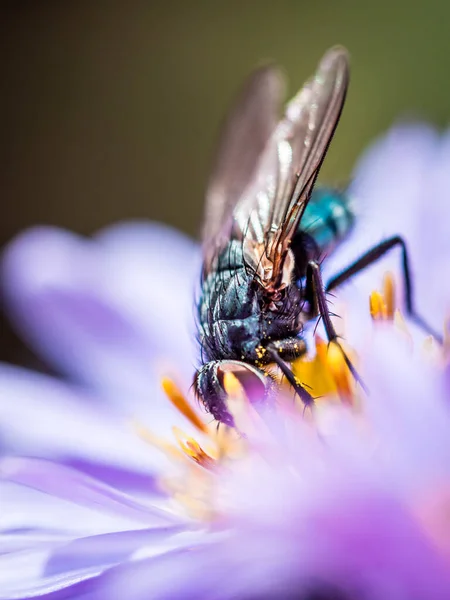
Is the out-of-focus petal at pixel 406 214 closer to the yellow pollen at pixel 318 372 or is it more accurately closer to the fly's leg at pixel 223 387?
the yellow pollen at pixel 318 372

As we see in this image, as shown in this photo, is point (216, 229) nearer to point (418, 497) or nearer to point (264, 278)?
point (264, 278)

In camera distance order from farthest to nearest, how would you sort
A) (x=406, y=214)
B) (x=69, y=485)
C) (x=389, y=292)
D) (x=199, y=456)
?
(x=406, y=214) < (x=389, y=292) < (x=199, y=456) < (x=69, y=485)

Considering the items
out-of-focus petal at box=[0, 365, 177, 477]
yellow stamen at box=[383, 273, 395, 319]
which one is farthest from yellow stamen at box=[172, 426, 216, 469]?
yellow stamen at box=[383, 273, 395, 319]

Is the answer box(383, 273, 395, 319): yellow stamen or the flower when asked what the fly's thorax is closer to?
the flower

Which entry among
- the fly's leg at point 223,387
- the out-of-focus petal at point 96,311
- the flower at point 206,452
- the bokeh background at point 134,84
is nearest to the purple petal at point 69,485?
the flower at point 206,452

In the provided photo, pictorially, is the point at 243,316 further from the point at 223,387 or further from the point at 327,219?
the point at 327,219

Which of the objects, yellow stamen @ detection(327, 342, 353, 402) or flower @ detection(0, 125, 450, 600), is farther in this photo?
yellow stamen @ detection(327, 342, 353, 402)

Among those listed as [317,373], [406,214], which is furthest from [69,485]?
[406,214]
